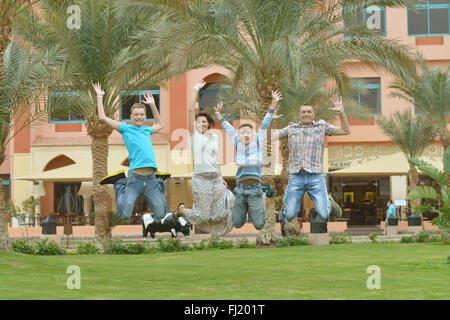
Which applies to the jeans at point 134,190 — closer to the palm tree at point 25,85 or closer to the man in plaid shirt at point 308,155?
the man in plaid shirt at point 308,155

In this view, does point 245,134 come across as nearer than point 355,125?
Yes

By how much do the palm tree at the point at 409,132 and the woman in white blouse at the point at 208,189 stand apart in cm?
2851

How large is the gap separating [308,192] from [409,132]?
28.6m

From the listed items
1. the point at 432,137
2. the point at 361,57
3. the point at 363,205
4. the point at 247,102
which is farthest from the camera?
the point at 363,205

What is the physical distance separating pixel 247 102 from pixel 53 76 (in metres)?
13.1

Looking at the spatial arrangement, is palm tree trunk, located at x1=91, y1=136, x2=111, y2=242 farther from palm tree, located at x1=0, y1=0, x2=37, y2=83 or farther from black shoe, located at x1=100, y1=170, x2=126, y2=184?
black shoe, located at x1=100, y1=170, x2=126, y2=184

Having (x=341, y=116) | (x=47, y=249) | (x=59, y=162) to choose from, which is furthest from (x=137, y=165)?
(x=59, y=162)

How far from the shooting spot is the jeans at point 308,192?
1126 centimetres

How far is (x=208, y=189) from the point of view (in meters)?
11.3

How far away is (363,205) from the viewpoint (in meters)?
42.0
